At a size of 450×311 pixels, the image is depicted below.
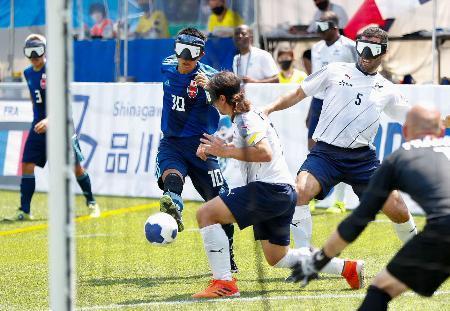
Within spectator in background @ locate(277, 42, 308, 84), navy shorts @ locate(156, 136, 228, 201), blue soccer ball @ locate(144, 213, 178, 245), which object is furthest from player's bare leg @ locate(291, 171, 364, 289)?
spectator in background @ locate(277, 42, 308, 84)

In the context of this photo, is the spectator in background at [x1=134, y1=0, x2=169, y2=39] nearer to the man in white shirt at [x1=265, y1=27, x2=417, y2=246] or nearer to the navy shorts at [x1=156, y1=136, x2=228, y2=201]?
the navy shorts at [x1=156, y1=136, x2=228, y2=201]

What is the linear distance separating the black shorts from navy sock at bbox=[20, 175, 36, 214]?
27.5 feet

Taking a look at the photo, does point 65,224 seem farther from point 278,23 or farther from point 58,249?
point 278,23

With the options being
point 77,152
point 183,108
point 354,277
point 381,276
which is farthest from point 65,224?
point 77,152

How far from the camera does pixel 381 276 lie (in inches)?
251

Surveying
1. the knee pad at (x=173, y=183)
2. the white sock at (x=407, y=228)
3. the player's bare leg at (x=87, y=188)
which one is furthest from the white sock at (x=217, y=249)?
the player's bare leg at (x=87, y=188)

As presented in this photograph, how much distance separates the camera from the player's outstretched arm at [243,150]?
819 cm

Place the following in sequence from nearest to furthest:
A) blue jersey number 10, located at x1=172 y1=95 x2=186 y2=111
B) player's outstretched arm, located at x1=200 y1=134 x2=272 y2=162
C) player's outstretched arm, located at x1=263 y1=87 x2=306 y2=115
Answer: player's outstretched arm, located at x1=200 y1=134 x2=272 y2=162 < player's outstretched arm, located at x1=263 y1=87 x2=306 y2=115 < blue jersey number 10, located at x1=172 y1=95 x2=186 y2=111

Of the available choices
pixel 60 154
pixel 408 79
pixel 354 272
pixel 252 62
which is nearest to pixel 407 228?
pixel 354 272

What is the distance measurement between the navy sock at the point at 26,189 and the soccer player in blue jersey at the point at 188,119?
413cm

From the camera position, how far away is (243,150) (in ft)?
26.9

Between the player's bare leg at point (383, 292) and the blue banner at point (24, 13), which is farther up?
the blue banner at point (24, 13)

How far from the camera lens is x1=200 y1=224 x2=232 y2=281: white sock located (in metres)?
8.65

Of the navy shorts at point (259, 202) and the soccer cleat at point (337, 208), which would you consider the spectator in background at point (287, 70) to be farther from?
the navy shorts at point (259, 202)
